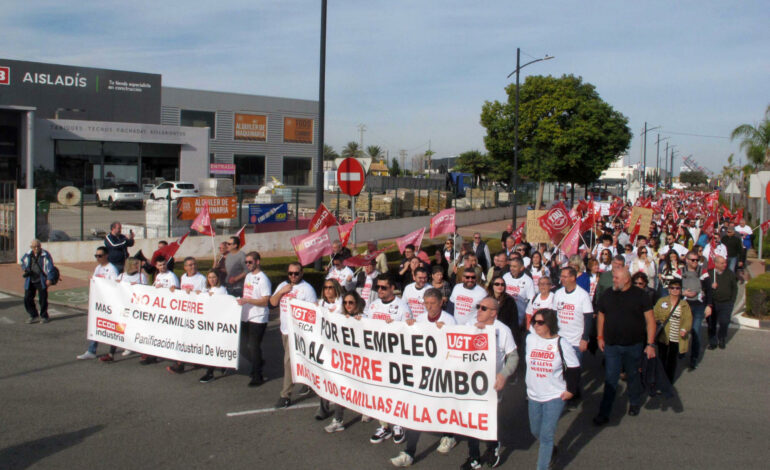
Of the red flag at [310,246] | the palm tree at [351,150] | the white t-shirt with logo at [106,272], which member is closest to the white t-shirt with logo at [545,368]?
the red flag at [310,246]

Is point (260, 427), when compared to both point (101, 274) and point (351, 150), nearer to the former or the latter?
point (101, 274)

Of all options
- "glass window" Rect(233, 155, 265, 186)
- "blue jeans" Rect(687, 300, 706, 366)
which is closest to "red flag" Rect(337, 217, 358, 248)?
"blue jeans" Rect(687, 300, 706, 366)

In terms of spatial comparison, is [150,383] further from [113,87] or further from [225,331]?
[113,87]

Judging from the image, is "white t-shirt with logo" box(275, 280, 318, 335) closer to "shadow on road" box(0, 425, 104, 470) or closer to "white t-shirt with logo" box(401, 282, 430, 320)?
"white t-shirt with logo" box(401, 282, 430, 320)

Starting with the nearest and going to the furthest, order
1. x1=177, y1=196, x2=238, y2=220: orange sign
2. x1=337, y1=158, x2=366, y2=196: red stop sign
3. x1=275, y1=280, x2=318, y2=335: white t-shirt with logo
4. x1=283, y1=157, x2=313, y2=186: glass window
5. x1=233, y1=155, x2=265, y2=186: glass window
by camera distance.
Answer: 1. x1=275, y1=280, x2=318, y2=335: white t-shirt with logo
2. x1=337, y1=158, x2=366, y2=196: red stop sign
3. x1=177, y1=196, x2=238, y2=220: orange sign
4. x1=233, y1=155, x2=265, y2=186: glass window
5. x1=283, y1=157, x2=313, y2=186: glass window

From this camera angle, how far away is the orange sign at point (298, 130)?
190ft

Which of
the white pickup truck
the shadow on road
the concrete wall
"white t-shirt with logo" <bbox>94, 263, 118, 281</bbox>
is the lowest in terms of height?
the shadow on road

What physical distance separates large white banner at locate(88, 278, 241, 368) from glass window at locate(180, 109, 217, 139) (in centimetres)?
4649

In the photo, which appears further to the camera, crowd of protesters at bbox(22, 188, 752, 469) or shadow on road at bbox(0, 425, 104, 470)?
shadow on road at bbox(0, 425, 104, 470)

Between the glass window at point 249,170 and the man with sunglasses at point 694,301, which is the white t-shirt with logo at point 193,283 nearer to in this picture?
the man with sunglasses at point 694,301

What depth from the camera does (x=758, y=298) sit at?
500 inches

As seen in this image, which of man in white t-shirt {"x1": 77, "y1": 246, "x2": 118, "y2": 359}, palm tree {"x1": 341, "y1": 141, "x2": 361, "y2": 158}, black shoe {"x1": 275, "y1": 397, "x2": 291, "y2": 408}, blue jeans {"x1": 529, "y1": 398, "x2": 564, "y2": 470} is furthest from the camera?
palm tree {"x1": 341, "y1": 141, "x2": 361, "y2": 158}

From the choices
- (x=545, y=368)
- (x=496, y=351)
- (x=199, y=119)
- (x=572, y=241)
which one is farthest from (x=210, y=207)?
(x=199, y=119)

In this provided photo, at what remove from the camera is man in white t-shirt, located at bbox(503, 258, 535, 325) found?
925 centimetres
